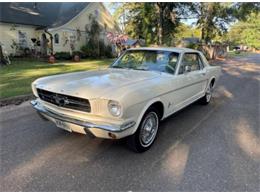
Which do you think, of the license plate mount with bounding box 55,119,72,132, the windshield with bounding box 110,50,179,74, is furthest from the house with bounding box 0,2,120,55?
the license plate mount with bounding box 55,119,72,132

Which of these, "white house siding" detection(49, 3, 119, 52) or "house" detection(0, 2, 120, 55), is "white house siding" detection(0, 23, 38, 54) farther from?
"white house siding" detection(49, 3, 119, 52)

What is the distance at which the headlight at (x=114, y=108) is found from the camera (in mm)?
3102

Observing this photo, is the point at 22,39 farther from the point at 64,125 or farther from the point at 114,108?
the point at 114,108

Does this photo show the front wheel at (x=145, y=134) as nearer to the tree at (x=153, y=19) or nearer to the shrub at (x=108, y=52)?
the tree at (x=153, y=19)

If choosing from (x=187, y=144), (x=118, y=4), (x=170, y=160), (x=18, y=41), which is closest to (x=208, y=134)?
(x=187, y=144)

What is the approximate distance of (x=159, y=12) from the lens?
2166 cm

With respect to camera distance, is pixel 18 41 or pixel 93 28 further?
pixel 93 28

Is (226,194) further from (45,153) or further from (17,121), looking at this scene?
(17,121)

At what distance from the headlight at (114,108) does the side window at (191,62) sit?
77.4 inches

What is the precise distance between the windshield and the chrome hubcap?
1064 mm

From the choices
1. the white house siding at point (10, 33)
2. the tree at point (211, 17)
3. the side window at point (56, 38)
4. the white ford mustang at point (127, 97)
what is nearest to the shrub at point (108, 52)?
the side window at point (56, 38)

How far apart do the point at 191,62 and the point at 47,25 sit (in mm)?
21047

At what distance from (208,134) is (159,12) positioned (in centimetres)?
1918

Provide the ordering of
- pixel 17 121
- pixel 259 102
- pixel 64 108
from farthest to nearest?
pixel 259 102 < pixel 17 121 < pixel 64 108
